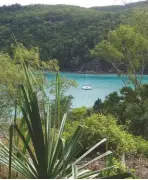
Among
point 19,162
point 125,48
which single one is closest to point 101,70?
point 125,48

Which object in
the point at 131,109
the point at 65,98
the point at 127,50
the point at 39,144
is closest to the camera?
the point at 39,144

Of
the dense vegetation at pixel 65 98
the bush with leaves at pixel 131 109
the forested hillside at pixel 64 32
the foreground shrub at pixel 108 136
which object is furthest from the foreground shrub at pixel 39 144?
the forested hillside at pixel 64 32

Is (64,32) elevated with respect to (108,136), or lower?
elevated

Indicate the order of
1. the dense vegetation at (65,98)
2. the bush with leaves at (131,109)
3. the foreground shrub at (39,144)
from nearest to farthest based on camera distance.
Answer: the foreground shrub at (39,144) → the dense vegetation at (65,98) → the bush with leaves at (131,109)

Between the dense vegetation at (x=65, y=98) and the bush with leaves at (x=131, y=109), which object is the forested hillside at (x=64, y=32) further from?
the bush with leaves at (x=131, y=109)

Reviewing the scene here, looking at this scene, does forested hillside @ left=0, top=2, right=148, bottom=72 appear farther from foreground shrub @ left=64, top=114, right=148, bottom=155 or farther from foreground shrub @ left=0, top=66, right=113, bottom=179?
foreground shrub @ left=0, top=66, right=113, bottom=179

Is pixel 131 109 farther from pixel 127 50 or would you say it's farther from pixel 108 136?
pixel 127 50

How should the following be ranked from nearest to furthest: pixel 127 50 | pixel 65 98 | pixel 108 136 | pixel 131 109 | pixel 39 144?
pixel 39 144 → pixel 108 136 → pixel 131 109 → pixel 65 98 → pixel 127 50

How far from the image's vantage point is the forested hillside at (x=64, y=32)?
37.9 metres

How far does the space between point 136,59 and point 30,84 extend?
18385mm

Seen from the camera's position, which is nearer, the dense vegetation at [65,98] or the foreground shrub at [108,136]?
the dense vegetation at [65,98]

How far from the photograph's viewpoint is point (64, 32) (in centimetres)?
4516

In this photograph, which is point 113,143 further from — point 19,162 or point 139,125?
point 19,162

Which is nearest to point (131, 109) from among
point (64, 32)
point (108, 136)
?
point (108, 136)
